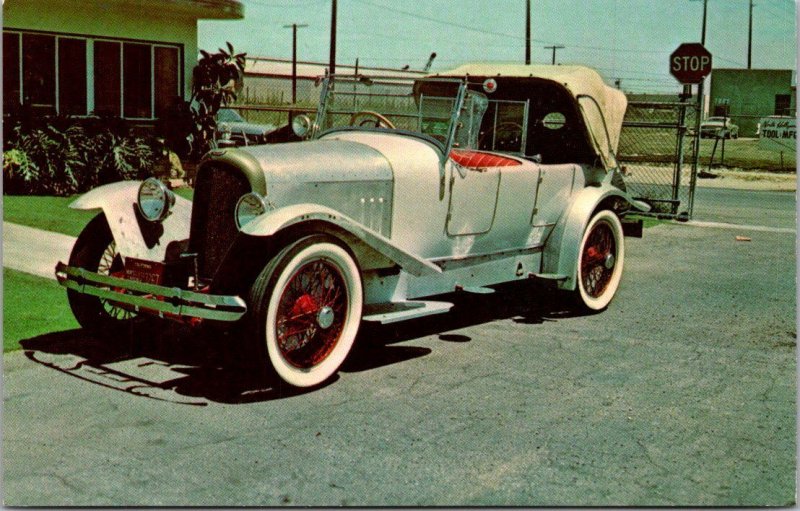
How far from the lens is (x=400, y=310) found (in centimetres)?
558

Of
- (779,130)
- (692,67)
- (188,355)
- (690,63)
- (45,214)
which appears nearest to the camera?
(188,355)

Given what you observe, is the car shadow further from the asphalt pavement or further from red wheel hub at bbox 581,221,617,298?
red wheel hub at bbox 581,221,617,298

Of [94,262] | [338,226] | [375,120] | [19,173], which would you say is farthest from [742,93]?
[94,262]

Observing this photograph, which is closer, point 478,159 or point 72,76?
point 478,159

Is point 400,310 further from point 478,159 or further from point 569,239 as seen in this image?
point 569,239

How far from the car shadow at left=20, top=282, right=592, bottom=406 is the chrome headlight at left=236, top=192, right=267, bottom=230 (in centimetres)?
61

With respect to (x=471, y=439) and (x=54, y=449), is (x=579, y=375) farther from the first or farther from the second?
(x=54, y=449)

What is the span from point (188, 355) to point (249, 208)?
3.85ft

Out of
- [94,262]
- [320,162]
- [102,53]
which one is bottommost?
[94,262]

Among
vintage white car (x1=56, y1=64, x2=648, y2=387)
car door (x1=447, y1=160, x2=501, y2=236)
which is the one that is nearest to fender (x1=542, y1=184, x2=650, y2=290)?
vintage white car (x1=56, y1=64, x2=648, y2=387)

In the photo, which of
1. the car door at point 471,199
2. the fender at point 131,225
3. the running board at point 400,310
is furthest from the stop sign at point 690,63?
the fender at point 131,225

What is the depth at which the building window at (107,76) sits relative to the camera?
46.7 ft

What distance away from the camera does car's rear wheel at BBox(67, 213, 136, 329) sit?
5625 mm

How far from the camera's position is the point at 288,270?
4801 mm
